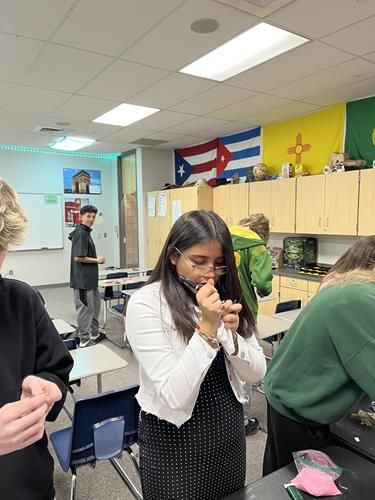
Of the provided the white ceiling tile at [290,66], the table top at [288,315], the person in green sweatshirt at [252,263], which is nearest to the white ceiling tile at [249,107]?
the white ceiling tile at [290,66]

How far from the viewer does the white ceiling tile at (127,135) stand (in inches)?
230

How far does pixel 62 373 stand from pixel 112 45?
9.06 feet

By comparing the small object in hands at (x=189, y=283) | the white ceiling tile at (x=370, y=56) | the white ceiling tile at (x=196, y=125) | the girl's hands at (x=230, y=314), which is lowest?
the girl's hands at (x=230, y=314)

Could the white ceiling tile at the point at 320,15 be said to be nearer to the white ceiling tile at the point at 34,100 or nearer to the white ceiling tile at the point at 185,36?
the white ceiling tile at the point at 185,36

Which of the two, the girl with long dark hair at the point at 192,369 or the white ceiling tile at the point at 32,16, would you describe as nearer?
the girl with long dark hair at the point at 192,369

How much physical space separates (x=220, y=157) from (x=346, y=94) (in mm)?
2649

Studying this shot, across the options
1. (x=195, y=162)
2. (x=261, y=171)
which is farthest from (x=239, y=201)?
(x=195, y=162)

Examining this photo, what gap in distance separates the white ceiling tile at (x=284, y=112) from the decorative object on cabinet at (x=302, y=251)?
1.68m

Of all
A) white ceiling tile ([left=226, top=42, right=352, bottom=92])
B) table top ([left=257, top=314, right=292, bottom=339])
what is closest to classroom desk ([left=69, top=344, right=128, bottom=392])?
table top ([left=257, top=314, right=292, bottom=339])

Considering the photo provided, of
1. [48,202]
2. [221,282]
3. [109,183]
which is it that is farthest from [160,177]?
[221,282]

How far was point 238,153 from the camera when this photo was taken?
20.3 ft

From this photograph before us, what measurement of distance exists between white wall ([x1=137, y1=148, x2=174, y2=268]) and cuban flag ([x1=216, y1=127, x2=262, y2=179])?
139 cm

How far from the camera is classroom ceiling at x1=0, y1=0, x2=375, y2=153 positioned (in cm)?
247

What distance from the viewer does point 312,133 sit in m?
4.99
